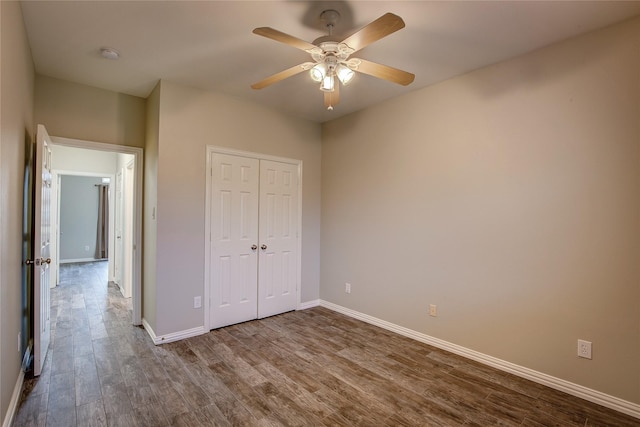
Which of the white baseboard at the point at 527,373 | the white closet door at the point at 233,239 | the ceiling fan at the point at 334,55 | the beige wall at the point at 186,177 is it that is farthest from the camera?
the white closet door at the point at 233,239

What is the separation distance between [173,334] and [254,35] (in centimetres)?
293

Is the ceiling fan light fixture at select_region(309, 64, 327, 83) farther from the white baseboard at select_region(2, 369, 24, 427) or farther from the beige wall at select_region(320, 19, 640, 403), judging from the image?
the white baseboard at select_region(2, 369, 24, 427)

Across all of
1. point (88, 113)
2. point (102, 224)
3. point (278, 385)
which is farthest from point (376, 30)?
point (102, 224)

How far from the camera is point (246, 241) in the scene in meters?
3.81

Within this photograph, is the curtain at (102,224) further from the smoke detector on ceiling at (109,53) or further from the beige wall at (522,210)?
the beige wall at (522,210)

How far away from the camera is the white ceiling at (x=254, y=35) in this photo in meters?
2.03

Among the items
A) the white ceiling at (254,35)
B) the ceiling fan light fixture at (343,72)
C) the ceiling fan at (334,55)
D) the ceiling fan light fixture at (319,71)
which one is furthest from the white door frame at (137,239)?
the ceiling fan light fixture at (343,72)

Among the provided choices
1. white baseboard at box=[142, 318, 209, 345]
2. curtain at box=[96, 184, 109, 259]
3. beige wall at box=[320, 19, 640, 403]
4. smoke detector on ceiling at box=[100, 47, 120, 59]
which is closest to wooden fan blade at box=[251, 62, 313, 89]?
smoke detector on ceiling at box=[100, 47, 120, 59]

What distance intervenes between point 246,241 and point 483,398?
2.78 metres

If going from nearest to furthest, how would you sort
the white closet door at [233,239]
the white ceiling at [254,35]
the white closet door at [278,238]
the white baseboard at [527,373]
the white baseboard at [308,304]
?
the white ceiling at [254,35] → the white baseboard at [527,373] → the white closet door at [233,239] → the white closet door at [278,238] → the white baseboard at [308,304]

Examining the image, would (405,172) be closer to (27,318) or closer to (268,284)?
(268,284)

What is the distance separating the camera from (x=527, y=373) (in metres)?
2.54

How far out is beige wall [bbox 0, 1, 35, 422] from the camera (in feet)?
5.61

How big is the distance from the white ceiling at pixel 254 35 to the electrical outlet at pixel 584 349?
227 centimetres
